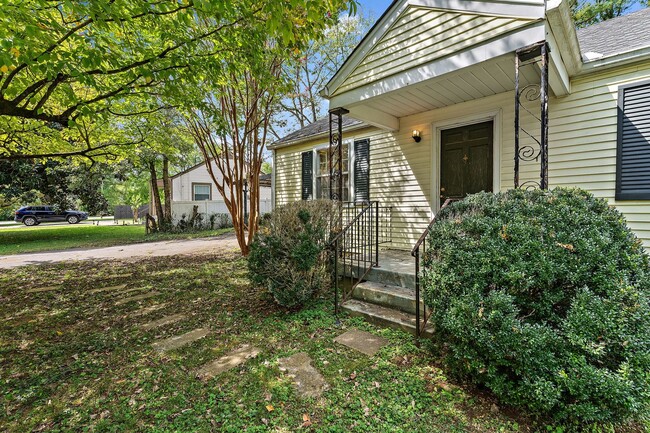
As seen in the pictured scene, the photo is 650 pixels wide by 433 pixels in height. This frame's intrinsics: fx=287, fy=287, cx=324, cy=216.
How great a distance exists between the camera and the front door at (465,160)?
16.3ft

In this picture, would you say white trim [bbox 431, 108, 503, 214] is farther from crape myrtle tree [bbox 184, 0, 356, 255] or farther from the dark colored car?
the dark colored car

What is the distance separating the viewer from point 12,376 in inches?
101

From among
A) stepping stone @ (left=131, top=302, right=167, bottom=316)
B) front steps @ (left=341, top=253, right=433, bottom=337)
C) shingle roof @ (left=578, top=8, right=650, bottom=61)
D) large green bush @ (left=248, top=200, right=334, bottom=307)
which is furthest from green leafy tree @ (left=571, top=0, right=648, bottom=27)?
stepping stone @ (left=131, top=302, right=167, bottom=316)

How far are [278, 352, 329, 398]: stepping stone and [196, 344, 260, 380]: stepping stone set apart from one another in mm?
366

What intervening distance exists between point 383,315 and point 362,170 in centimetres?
398

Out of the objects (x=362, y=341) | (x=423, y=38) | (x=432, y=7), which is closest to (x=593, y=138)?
(x=423, y=38)

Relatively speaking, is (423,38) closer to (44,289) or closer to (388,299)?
(388,299)

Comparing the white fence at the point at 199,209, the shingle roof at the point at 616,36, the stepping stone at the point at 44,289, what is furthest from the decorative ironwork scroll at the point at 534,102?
the white fence at the point at 199,209

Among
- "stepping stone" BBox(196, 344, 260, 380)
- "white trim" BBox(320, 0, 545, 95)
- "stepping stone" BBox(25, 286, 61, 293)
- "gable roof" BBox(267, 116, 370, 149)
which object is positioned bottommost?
"stepping stone" BBox(196, 344, 260, 380)

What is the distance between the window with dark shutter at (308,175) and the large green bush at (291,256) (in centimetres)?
375

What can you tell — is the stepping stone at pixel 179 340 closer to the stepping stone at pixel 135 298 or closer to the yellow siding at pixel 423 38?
the stepping stone at pixel 135 298

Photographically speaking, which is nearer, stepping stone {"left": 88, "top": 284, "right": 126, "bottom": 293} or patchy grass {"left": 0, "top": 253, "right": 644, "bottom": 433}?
patchy grass {"left": 0, "top": 253, "right": 644, "bottom": 433}

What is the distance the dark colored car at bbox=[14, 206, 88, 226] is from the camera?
2218 centimetres

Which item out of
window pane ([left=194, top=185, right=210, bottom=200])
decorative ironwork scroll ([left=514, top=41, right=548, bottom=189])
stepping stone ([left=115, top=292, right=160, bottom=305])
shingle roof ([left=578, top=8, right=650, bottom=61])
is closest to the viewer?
decorative ironwork scroll ([left=514, top=41, right=548, bottom=189])
